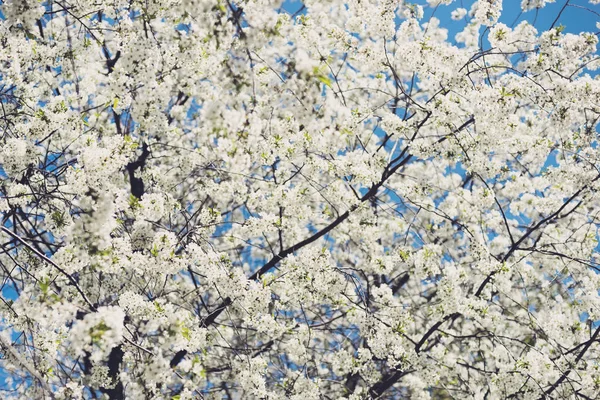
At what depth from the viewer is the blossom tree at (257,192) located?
13.3ft

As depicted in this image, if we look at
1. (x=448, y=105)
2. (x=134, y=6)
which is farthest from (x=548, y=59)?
(x=134, y=6)

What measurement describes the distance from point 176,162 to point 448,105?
4172 millimetres

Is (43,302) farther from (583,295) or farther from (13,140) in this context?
(583,295)

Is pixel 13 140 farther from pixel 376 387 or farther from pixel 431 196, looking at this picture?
pixel 431 196

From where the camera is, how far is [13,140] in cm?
496

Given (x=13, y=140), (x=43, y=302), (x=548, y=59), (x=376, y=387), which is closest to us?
(x=43, y=302)

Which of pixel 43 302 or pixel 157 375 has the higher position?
pixel 43 302

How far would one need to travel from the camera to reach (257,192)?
269 inches

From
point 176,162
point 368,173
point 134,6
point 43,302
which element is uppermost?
point 176,162

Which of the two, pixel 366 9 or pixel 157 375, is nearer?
pixel 157 375

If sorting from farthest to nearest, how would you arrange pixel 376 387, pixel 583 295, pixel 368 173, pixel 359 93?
pixel 359 93
pixel 583 295
pixel 376 387
pixel 368 173

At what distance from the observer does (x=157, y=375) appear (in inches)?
150

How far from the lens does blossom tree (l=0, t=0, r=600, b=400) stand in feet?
13.3

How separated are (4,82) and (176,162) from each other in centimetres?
258
